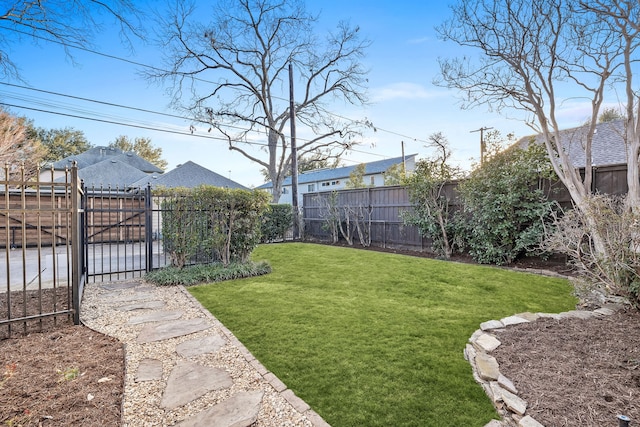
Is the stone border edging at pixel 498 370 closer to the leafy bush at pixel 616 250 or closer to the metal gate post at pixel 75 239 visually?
the leafy bush at pixel 616 250

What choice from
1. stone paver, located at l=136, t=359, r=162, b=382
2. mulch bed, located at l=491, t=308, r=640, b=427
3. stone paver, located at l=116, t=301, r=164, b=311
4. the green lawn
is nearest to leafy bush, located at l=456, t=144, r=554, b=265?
the green lawn

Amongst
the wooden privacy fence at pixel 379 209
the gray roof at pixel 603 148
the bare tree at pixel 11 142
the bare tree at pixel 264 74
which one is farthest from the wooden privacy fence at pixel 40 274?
the gray roof at pixel 603 148

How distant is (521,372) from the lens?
2.25 metres

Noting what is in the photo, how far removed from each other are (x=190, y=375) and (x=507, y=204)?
6201mm

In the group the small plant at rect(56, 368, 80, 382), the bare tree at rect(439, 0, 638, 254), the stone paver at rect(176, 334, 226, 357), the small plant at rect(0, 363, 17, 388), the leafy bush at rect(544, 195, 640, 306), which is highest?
the bare tree at rect(439, 0, 638, 254)

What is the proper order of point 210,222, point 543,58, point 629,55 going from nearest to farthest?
point 629,55
point 543,58
point 210,222

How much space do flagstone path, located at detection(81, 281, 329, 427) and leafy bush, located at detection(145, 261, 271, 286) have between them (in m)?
1.32

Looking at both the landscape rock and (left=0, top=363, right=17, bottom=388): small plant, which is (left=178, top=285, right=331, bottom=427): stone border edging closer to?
the landscape rock

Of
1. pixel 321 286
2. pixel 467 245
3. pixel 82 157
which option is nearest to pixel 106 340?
pixel 321 286

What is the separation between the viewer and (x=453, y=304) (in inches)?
159

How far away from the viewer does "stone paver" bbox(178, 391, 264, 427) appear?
5.97ft

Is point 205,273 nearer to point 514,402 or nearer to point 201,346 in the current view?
point 201,346

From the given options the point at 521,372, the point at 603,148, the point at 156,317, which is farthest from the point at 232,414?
the point at 603,148

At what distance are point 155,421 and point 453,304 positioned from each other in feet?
11.3
